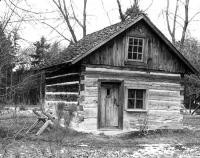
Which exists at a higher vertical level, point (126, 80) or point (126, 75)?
point (126, 75)

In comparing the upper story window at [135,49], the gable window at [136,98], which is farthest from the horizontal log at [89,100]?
the upper story window at [135,49]

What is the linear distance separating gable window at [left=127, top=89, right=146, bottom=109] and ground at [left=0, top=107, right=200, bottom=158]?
4.14 feet

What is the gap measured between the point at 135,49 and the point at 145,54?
1.71ft

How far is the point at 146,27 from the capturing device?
17453 millimetres

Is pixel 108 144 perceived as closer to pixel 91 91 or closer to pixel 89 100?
pixel 89 100

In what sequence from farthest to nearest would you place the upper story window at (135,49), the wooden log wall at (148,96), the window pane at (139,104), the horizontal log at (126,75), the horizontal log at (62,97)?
1. the window pane at (139,104)
2. the upper story window at (135,49)
3. the horizontal log at (62,97)
4. the horizontal log at (126,75)
5. the wooden log wall at (148,96)

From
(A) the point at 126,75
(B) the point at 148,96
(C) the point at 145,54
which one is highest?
(C) the point at 145,54

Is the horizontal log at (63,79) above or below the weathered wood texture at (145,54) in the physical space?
below

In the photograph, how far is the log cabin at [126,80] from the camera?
53.1 feet

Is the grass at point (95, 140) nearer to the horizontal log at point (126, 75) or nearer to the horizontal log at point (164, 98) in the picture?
the horizontal log at point (164, 98)

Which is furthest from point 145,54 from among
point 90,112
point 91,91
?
point 90,112

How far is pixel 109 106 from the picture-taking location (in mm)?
16922

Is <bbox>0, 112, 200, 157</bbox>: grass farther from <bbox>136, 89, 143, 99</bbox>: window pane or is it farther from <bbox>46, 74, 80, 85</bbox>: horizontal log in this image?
<bbox>46, 74, 80, 85</bbox>: horizontal log

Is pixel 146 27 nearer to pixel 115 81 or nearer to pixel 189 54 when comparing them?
pixel 115 81
